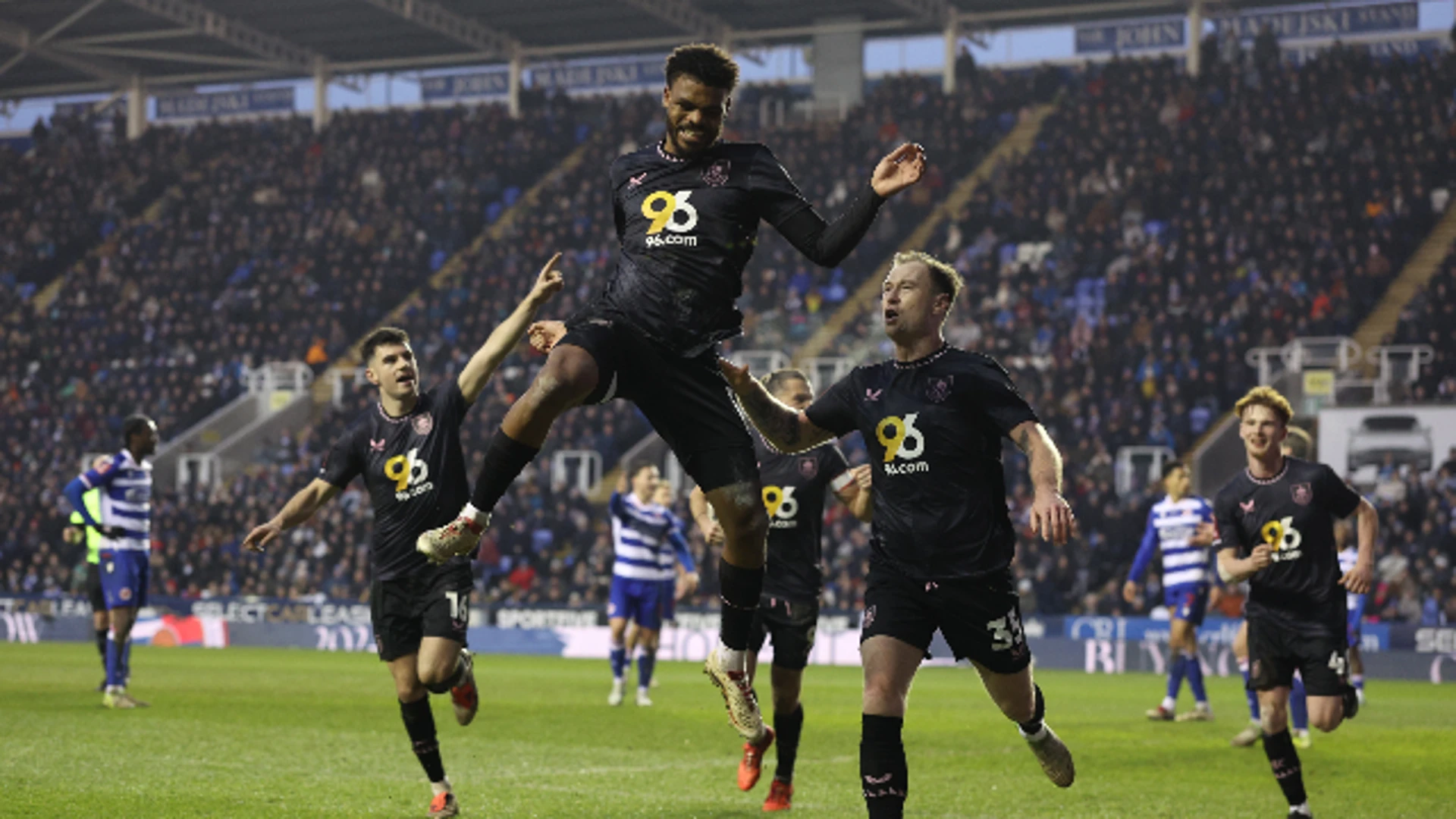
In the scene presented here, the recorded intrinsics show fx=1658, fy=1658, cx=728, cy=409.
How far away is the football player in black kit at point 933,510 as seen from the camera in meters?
7.07

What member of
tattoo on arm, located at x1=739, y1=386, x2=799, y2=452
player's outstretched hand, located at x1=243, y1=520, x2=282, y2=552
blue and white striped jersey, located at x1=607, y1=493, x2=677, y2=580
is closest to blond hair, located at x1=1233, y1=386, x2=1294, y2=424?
tattoo on arm, located at x1=739, y1=386, x2=799, y2=452

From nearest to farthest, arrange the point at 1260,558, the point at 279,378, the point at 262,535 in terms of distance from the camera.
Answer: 1. the point at 1260,558
2. the point at 262,535
3. the point at 279,378

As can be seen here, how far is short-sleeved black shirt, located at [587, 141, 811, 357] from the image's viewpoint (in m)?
6.91

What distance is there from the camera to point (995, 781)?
11352 millimetres

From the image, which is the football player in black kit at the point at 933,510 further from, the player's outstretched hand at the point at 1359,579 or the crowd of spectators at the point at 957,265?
the crowd of spectators at the point at 957,265

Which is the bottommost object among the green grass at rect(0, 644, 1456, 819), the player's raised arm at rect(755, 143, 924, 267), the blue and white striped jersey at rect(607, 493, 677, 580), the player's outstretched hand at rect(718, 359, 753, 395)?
the green grass at rect(0, 644, 1456, 819)

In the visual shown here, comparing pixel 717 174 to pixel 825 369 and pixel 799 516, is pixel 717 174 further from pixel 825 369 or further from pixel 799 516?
pixel 825 369

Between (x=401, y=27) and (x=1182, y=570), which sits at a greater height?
(x=401, y=27)

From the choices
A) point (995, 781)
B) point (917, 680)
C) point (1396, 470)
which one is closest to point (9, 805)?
point (995, 781)

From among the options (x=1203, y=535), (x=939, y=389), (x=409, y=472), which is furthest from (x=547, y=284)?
(x=1203, y=535)

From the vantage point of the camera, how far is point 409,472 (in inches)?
371

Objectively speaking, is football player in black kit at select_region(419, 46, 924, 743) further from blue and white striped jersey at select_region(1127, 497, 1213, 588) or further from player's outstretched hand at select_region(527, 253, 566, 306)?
blue and white striped jersey at select_region(1127, 497, 1213, 588)

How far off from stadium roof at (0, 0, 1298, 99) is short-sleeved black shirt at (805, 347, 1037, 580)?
33.5 metres

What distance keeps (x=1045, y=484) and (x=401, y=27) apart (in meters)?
39.7
